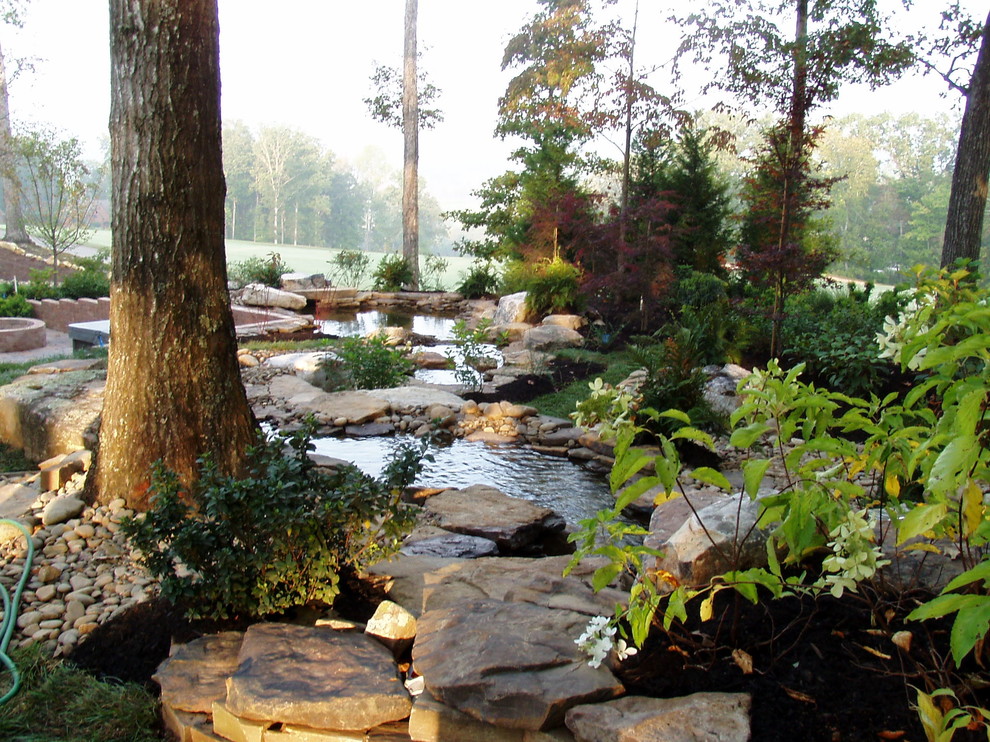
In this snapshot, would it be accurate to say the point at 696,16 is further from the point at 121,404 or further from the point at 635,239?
the point at 121,404

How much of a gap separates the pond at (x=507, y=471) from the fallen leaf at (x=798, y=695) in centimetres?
231

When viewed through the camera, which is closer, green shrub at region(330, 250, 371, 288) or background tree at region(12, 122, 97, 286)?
background tree at region(12, 122, 97, 286)

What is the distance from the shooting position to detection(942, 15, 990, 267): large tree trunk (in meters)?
6.62

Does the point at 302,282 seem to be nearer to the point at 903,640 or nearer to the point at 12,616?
the point at 12,616

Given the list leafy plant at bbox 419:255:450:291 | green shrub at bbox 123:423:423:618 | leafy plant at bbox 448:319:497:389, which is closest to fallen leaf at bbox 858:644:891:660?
green shrub at bbox 123:423:423:618

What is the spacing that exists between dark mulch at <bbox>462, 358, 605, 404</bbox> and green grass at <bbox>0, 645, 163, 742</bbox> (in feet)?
14.2

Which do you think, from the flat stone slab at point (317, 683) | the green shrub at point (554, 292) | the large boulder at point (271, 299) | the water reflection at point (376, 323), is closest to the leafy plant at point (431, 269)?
the water reflection at point (376, 323)

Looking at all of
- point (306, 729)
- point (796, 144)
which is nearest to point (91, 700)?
point (306, 729)

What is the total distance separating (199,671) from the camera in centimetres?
193

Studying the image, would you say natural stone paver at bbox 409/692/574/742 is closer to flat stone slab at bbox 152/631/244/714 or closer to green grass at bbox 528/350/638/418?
flat stone slab at bbox 152/631/244/714

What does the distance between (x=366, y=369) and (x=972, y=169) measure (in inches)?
230

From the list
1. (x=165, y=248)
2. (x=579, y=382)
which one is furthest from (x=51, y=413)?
(x=579, y=382)

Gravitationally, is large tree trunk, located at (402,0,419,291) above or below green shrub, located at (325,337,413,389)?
above

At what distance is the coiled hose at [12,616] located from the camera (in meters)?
2.07
